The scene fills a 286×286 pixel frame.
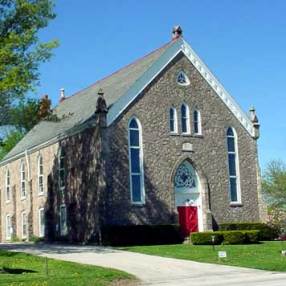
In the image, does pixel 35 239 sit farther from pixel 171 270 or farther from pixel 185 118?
pixel 171 270

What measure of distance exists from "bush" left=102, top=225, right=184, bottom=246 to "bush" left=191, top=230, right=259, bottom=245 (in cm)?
190

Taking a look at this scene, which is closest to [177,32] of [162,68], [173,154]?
[162,68]

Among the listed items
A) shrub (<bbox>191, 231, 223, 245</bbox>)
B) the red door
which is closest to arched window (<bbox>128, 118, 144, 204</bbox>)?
the red door

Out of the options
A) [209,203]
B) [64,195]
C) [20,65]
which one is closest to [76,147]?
[64,195]

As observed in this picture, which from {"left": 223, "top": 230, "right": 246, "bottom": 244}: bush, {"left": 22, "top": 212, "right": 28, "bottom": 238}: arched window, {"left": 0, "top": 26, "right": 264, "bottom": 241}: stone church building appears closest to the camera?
{"left": 223, "top": 230, "right": 246, "bottom": 244}: bush

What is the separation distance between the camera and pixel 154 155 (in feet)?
127

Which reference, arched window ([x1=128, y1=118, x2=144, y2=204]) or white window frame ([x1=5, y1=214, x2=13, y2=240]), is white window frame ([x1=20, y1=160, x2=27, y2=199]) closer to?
white window frame ([x1=5, y1=214, x2=13, y2=240])

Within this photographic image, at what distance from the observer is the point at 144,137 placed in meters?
38.4

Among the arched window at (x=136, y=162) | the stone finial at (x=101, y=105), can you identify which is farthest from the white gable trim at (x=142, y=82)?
the arched window at (x=136, y=162)

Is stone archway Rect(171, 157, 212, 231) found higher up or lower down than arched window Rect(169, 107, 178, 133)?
lower down

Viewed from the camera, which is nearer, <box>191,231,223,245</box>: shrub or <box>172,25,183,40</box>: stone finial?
<box>191,231,223,245</box>: shrub

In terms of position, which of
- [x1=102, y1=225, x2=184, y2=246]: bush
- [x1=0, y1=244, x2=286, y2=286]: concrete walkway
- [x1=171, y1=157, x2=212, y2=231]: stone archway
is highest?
[x1=171, y1=157, x2=212, y2=231]: stone archway

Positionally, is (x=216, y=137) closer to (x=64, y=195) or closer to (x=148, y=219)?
(x=148, y=219)

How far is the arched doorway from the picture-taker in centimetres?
3976
